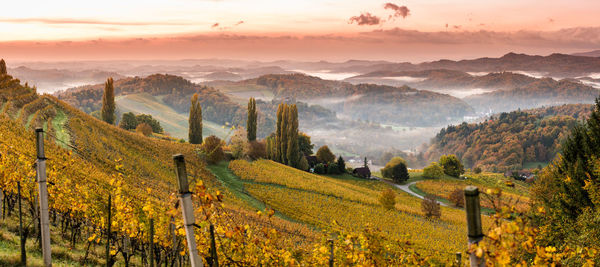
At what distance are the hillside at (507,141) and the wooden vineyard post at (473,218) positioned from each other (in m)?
150

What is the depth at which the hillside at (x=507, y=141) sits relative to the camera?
504ft

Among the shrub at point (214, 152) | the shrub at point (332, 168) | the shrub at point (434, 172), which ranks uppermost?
the shrub at point (214, 152)

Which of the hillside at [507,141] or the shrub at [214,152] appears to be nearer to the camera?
the shrub at [214,152]

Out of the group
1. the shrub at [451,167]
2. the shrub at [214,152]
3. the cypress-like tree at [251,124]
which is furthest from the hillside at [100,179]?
the shrub at [451,167]

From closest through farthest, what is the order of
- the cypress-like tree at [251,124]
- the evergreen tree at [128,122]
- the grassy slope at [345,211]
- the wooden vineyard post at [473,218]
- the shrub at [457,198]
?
the wooden vineyard post at [473,218]
the grassy slope at [345,211]
the shrub at [457,198]
the cypress-like tree at [251,124]
the evergreen tree at [128,122]

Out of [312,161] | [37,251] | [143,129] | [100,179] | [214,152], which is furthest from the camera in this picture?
[312,161]

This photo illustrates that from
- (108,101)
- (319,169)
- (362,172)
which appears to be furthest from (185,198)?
(362,172)

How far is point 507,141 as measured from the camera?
537 feet

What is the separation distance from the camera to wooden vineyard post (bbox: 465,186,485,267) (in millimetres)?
4059

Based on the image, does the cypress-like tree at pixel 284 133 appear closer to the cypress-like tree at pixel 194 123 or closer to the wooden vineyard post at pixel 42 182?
the cypress-like tree at pixel 194 123

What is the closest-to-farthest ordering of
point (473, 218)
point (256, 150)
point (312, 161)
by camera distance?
point (473, 218)
point (256, 150)
point (312, 161)

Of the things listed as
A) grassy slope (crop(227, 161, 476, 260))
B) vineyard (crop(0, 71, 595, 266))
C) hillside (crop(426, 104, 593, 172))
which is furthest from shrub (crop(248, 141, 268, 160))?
hillside (crop(426, 104, 593, 172))

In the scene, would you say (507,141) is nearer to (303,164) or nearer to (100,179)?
(303,164)

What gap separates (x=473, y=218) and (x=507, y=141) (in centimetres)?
17900
